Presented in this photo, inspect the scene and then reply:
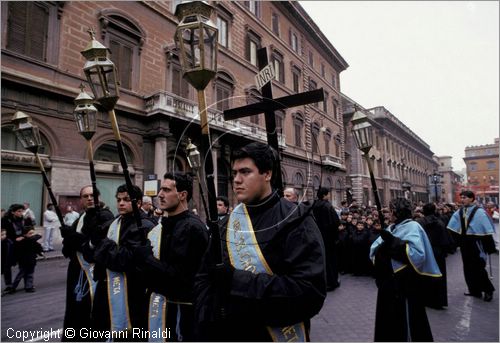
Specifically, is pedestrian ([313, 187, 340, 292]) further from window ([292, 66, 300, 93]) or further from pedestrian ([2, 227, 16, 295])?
pedestrian ([2, 227, 16, 295])

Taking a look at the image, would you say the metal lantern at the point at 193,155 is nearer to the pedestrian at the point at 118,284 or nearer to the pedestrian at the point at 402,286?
the pedestrian at the point at 118,284

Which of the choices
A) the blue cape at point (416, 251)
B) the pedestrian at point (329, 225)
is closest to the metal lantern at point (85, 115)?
the blue cape at point (416, 251)

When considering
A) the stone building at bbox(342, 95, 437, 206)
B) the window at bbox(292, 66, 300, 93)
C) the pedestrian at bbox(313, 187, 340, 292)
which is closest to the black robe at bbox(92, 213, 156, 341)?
the pedestrian at bbox(313, 187, 340, 292)

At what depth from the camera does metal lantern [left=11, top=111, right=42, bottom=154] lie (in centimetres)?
336

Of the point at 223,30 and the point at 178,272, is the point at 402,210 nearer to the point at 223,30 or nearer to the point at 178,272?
the point at 178,272

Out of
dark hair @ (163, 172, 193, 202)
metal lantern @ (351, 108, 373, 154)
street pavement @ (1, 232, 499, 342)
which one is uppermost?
metal lantern @ (351, 108, 373, 154)

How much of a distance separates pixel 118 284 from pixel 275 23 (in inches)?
1040

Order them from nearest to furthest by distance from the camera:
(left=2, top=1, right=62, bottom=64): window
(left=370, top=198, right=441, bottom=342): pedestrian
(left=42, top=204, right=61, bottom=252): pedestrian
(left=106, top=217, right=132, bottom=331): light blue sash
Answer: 1. (left=106, top=217, right=132, bottom=331): light blue sash
2. (left=370, top=198, right=441, bottom=342): pedestrian
3. (left=2, top=1, right=62, bottom=64): window
4. (left=42, top=204, right=61, bottom=252): pedestrian

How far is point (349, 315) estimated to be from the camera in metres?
5.13

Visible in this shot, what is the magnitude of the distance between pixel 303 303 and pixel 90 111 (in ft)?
9.53

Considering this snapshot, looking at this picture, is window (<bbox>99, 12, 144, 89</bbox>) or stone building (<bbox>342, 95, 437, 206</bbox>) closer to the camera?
window (<bbox>99, 12, 144, 89</bbox>)

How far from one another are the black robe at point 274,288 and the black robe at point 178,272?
2.65ft

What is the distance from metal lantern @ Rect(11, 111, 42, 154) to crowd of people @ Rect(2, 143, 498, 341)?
3.27ft

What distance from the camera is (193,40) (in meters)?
1.76
